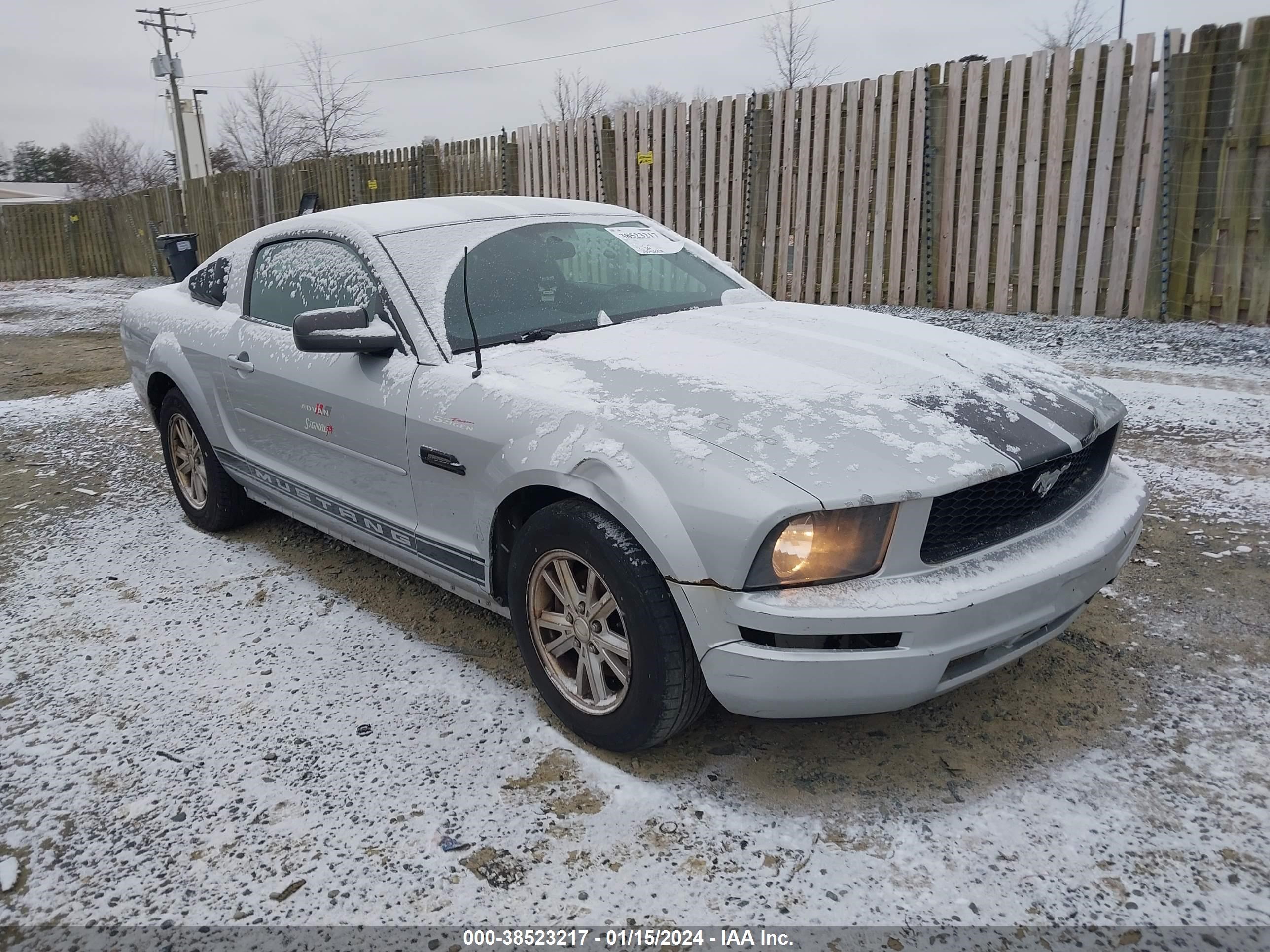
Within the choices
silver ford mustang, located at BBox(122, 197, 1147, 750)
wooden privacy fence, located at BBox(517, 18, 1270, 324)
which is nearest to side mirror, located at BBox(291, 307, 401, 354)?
silver ford mustang, located at BBox(122, 197, 1147, 750)

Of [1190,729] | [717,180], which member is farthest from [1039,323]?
[1190,729]

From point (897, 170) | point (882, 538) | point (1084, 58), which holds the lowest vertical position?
point (882, 538)

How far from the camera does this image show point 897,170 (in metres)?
8.59

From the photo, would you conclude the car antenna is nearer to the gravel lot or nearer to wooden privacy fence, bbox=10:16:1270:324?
the gravel lot

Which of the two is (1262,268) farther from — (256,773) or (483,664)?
(256,773)

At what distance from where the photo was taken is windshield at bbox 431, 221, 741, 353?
322 cm

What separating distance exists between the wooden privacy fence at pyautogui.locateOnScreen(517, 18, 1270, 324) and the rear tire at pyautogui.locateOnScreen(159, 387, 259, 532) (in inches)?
257

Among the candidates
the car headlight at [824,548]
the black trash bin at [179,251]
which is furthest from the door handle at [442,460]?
the black trash bin at [179,251]

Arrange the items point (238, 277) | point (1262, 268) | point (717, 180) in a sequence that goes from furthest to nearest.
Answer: point (717, 180), point (1262, 268), point (238, 277)

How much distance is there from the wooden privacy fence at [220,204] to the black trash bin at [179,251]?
8.20 ft

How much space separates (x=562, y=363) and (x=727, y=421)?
705mm

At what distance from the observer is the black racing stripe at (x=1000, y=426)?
2.41m

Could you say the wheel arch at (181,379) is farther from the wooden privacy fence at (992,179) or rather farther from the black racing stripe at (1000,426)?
the wooden privacy fence at (992,179)

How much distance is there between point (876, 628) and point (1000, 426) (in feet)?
2.40
